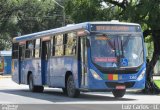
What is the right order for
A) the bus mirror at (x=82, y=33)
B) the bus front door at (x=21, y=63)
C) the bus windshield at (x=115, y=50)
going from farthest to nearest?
1. the bus front door at (x=21, y=63)
2. the bus mirror at (x=82, y=33)
3. the bus windshield at (x=115, y=50)

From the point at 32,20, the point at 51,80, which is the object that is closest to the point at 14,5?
the point at 32,20

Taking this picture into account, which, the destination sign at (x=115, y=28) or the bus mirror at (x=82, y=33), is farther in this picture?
the destination sign at (x=115, y=28)

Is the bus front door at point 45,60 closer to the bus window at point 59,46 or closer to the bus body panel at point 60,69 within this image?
the bus body panel at point 60,69

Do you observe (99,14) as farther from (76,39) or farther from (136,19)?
(76,39)

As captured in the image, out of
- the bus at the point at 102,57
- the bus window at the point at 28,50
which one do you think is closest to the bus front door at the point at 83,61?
the bus at the point at 102,57

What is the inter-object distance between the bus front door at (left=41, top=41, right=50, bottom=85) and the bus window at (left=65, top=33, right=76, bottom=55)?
2.79 meters

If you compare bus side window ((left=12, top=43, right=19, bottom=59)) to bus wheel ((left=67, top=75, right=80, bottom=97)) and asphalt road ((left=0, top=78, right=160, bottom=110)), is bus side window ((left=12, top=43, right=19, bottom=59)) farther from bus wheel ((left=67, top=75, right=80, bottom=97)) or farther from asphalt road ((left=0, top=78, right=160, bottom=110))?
bus wheel ((left=67, top=75, right=80, bottom=97))

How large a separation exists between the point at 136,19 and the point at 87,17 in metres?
2.86

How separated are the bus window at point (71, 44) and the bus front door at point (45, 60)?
2.79 m

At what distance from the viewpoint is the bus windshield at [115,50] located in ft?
69.0

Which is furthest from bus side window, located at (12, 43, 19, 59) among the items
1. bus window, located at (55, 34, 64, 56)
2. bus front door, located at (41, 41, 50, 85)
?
bus window, located at (55, 34, 64, 56)

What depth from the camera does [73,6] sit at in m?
30.0

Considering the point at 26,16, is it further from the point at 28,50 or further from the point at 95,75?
the point at 95,75

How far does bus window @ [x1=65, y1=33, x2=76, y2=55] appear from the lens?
73.4ft
